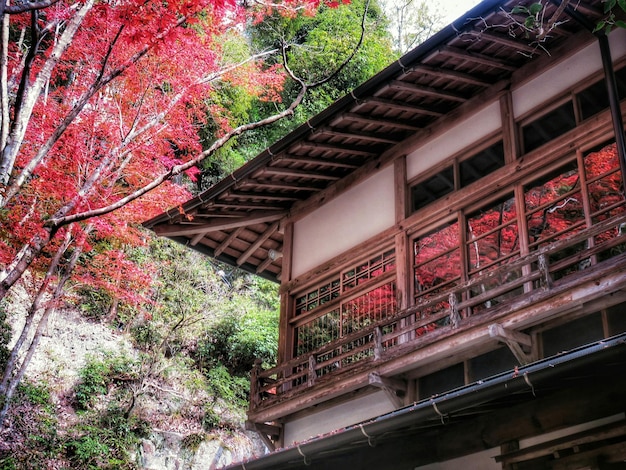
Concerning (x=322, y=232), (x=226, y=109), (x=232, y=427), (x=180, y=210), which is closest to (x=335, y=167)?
(x=322, y=232)

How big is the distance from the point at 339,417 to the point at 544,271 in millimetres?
4631

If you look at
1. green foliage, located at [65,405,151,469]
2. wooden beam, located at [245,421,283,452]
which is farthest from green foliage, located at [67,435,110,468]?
wooden beam, located at [245,421,283,452]

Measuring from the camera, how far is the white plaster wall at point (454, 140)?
36.7ft

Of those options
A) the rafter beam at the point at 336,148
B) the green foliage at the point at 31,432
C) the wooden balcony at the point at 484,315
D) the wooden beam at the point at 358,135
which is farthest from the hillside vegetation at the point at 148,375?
the wooden beam at the point at 358,135

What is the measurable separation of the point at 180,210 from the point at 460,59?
6245mm

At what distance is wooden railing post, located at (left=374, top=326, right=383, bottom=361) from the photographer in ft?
34.7

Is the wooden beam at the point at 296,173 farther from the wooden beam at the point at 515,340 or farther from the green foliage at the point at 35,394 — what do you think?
the green foliage at the point at 35,394

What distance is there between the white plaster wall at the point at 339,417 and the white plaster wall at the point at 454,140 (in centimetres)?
399

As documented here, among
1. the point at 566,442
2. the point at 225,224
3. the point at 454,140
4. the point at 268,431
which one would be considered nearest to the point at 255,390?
the point at 268,431

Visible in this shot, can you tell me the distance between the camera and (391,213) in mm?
12273

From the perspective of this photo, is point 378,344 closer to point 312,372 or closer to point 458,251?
point 312,372

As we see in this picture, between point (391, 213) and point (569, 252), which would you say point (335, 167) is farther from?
point (569, 252)

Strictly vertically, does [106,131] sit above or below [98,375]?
above

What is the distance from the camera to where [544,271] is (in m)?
8.61
